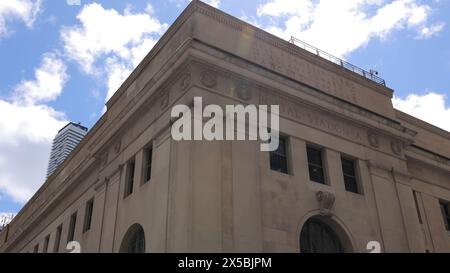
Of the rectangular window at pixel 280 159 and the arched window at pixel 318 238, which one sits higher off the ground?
the rectangular window at pixel 280 159

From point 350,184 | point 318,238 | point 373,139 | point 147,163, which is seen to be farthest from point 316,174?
point 147,163

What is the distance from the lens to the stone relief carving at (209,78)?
21562 mm

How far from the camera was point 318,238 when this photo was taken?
22078 mm

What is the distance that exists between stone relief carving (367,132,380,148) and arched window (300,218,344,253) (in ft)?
19.1

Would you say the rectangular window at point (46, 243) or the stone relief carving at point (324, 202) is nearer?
the stone relief carving at point (324, 202)

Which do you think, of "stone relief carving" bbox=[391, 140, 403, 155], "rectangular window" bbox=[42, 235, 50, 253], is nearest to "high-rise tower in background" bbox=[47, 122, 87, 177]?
"rectangular window" bbox=[42, 235, 50, 253]

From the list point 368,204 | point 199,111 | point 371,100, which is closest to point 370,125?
point 371,100

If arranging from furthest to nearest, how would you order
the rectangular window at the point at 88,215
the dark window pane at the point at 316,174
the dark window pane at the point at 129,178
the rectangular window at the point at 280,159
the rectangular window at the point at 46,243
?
the rectangular window at the point at 46,243 → the rectangular window at the point at 88,215 → the dark window pane at the point at 129,178 → the dark window pane at the point at 316,174 → the rectangular window at the point at 280,159

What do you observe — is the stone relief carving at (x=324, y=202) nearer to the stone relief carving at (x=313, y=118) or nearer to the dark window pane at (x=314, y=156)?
the dark window pane at (x=314, y=156)

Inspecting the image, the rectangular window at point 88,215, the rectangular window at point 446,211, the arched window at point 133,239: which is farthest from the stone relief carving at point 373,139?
the rectangular window at point 88,215

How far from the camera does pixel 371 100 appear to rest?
2798cm

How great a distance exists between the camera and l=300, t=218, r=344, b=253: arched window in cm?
2156

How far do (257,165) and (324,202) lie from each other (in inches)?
136

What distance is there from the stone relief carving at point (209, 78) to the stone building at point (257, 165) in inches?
2.3
